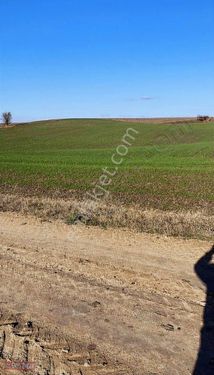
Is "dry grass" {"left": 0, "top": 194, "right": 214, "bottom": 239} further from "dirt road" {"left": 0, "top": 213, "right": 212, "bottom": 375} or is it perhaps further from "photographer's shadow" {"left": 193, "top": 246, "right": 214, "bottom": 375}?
"photographer's shadow" {"left": 193, "top": 246, "right": 214, "bottom": 375}

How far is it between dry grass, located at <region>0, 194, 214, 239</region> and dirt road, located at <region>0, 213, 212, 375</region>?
48.4 inches

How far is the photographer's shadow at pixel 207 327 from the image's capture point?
522cm

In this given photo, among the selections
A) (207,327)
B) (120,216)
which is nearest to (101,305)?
(207,327)

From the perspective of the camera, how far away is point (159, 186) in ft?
66.3

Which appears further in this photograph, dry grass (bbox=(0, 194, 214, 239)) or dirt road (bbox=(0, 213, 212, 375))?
dry grass (bbox=(0, 194, 214, 239))

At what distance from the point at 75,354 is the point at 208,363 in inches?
64.0

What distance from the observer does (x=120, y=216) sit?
13203mm

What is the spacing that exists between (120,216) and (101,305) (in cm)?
654

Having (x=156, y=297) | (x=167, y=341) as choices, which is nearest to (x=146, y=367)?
(x=167, y=341)

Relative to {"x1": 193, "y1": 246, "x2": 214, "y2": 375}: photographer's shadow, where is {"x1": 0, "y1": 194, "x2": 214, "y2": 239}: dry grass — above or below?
above

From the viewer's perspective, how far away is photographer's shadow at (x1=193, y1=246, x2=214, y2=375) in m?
5.22

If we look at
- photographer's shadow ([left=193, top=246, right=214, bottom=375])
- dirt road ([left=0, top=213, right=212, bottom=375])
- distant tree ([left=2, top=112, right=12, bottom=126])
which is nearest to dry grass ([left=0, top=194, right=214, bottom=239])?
dirt road ([left=0, top=213, right=212, bottom=375])

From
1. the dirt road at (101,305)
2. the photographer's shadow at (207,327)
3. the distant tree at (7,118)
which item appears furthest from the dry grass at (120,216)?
the distant tree at (7,118)

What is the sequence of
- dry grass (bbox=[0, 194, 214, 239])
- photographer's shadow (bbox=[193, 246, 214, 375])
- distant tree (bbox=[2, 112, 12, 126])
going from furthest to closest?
distant tree (bbox=[2, 112, 12, 126]) < dry grass (bbox=[0, 194, 214, 239]) < photographer's shadow (bbox=[193, 246, 214, 375])
